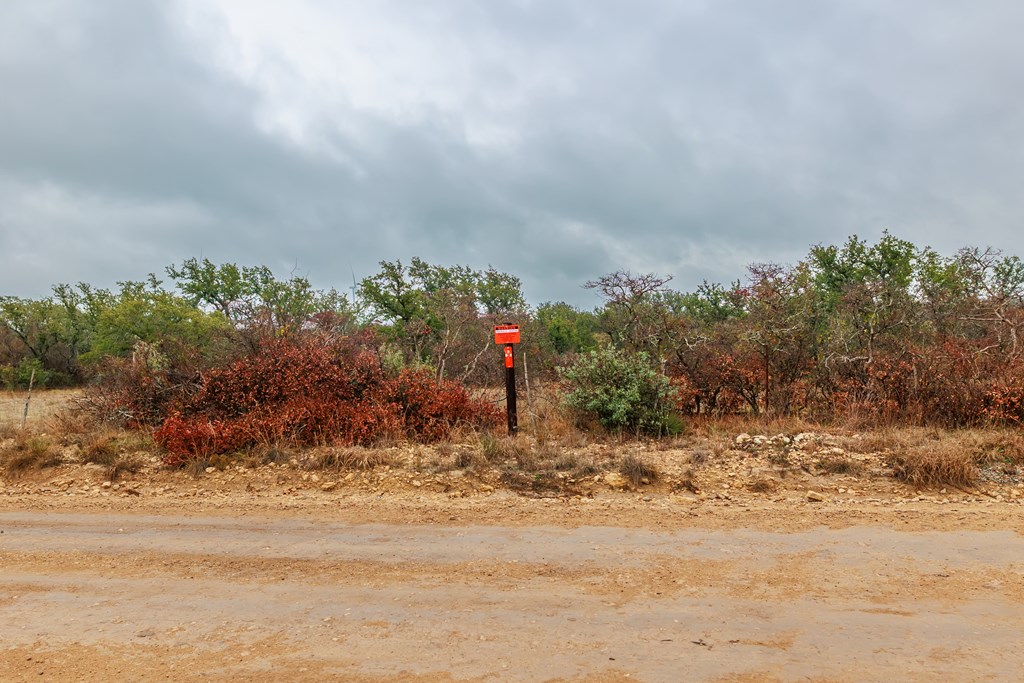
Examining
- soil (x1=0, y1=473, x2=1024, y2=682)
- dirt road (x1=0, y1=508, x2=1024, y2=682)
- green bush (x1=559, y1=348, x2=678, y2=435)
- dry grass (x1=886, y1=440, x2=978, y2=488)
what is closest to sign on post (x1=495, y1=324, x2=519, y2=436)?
green bush (x1=559, y1=348, x2=678, y2=435)

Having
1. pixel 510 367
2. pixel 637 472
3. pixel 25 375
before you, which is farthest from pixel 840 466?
pixel 25 375

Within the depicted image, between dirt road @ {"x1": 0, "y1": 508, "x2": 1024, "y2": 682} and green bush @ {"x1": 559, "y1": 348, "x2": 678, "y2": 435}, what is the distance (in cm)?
464

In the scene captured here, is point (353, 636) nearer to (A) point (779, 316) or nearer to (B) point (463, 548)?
(B) point (463, 548)

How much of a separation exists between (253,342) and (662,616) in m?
11.6

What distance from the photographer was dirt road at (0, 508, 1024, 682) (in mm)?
3814

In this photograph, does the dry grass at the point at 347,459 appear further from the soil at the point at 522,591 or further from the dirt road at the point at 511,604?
the dirt road at the point at 511,604

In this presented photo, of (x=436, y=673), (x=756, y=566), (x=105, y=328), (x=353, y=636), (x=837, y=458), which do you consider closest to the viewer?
(x=436, y=673)

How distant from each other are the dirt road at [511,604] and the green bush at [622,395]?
464 cm

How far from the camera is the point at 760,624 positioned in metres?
4.30

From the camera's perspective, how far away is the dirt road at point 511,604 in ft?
12.5

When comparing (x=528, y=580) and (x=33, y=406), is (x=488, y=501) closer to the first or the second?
(x=528, y=580)

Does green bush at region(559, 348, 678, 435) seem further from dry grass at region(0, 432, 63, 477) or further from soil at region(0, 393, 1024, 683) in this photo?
dry grass at region(0, 432, 63, 477)

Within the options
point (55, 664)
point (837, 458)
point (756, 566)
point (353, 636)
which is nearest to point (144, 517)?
point (55, 664)

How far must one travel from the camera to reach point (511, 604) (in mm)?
4723
